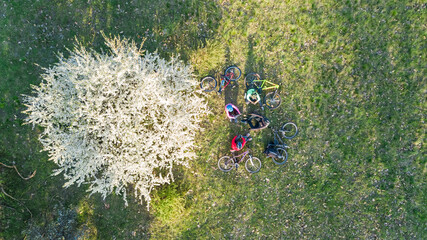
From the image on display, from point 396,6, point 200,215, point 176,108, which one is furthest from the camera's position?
point 200,215

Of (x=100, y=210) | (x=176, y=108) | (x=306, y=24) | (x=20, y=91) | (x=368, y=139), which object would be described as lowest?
(x=100, y=210)

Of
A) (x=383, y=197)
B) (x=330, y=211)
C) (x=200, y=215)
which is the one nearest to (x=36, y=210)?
(x=200, y=215)

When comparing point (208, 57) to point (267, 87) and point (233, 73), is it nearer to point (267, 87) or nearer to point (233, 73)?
point (233, 73)

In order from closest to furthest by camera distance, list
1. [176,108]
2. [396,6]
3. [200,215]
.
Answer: [176,108] → [396,6] → [200,215]

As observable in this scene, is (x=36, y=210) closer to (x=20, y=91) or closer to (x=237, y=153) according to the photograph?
(x=20, y=91)

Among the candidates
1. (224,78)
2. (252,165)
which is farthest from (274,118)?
(224,78)

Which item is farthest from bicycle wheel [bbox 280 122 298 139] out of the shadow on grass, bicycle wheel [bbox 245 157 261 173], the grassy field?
the shadow on grass

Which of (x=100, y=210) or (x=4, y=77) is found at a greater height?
(x=4, y=77)
